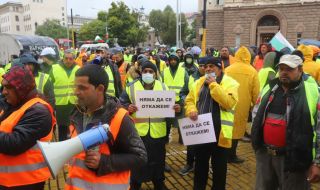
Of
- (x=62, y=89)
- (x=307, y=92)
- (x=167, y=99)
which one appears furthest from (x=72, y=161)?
(x=62, y=89)

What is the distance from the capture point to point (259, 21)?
35.8 metres

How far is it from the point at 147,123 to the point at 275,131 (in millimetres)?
1601

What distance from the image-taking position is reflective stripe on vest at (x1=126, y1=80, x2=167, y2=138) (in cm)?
399

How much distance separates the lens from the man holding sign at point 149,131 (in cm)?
399

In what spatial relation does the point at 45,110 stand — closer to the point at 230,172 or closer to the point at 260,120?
the point at 260,120

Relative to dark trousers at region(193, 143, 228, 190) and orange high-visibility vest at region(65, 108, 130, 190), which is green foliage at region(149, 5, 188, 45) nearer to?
dark trousers at region(193, 143, 228, 190)

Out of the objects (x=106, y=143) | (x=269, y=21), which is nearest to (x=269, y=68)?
(x=106, y=143)

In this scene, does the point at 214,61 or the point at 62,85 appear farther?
the point at 62,85

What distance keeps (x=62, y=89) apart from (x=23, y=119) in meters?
3.84

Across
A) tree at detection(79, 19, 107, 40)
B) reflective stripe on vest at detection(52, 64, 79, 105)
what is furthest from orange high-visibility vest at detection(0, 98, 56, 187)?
tree at detection(79, 19, 107, 40)

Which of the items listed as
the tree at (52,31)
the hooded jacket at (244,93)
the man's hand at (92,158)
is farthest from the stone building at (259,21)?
the tree at (52,31)

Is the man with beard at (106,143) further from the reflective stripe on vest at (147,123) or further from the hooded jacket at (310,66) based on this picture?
the hooded jacket at (310,66)

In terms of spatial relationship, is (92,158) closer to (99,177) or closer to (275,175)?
(99,177)

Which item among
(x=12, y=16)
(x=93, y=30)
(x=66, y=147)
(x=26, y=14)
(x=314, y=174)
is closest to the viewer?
(x=66, y=147)
